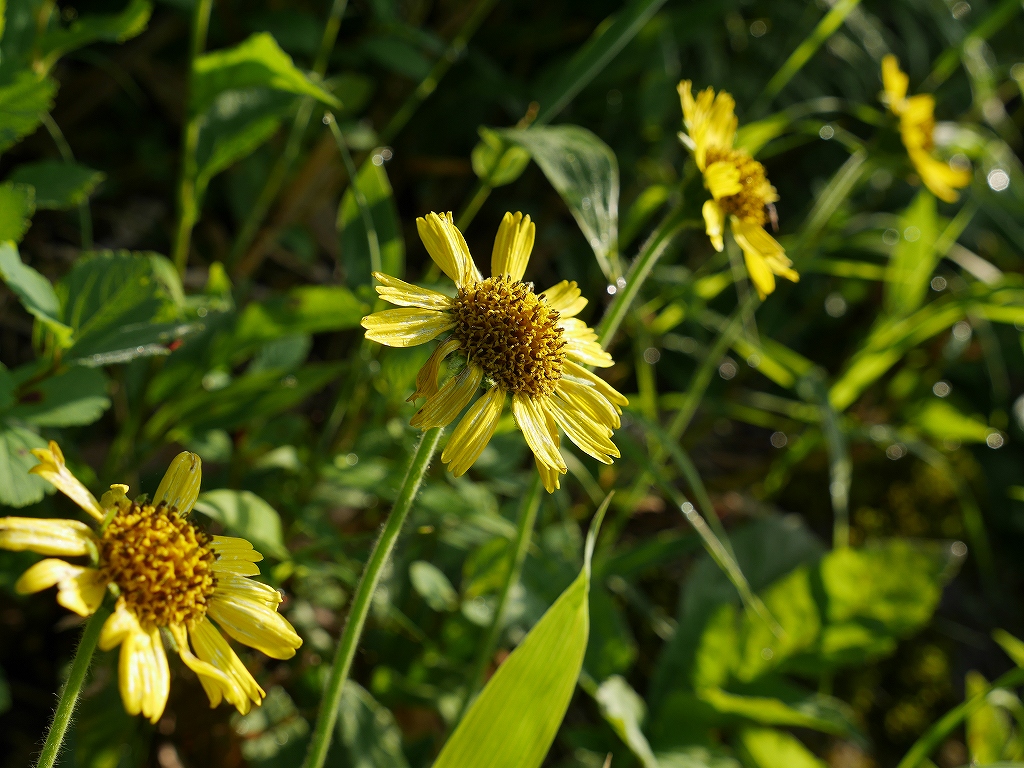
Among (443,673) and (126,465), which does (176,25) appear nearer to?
(126,465)

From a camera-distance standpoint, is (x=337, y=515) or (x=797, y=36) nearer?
(x=337, y=515)

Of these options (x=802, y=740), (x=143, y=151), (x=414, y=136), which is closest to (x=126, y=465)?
(x=143, y=151)

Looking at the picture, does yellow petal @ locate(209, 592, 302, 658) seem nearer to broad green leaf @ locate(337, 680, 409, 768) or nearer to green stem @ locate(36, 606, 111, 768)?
green stem @ locate(36, 606, 111, 768)

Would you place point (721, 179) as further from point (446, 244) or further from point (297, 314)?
point (297, 314)

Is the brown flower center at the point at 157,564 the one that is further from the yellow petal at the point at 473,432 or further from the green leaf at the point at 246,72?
the green leaf at the point at 246,72

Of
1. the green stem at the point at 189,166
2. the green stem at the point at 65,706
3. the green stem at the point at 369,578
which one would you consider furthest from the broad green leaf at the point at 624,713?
the green stem at the point at 189,166

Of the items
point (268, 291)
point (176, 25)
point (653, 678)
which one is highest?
point (176, 25)

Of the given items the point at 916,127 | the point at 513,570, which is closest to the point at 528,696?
the point at 513,570
